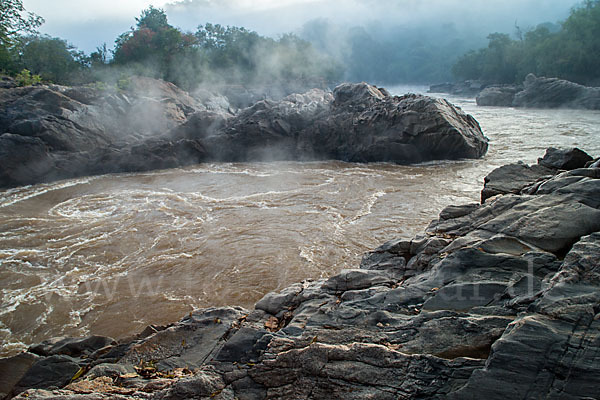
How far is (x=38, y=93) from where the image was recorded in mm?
15469

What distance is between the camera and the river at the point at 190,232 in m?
5.91

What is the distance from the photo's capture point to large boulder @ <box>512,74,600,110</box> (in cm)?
2464

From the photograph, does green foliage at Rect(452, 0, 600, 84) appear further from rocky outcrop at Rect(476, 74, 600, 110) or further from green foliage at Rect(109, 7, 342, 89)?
green foliage at Rect(109, 7, 342, 89)

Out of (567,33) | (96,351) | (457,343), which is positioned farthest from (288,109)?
(567,33)

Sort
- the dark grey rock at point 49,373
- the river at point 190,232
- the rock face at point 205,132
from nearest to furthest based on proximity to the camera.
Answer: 1. the dark grey rock at point 49,373
2. the river at point 190,232
3. the rock face at point 205,132

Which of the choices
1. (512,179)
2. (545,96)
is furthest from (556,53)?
(512,179)

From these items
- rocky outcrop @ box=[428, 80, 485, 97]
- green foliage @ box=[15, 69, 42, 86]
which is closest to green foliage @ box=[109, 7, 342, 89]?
green foliage @ box=[15, 69, 42, 86]

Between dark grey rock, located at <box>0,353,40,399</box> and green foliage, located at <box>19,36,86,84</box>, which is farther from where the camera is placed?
green foliage, located at <box>19,36,86,84</box>

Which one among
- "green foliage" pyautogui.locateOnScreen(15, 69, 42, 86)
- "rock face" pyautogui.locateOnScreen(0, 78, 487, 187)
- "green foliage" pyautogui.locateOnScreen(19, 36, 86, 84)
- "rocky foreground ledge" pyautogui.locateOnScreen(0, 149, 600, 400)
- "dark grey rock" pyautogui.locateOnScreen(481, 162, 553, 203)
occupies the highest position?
"green foliage" pyautogui.locateOnScreen(19, 36, 86, 84)

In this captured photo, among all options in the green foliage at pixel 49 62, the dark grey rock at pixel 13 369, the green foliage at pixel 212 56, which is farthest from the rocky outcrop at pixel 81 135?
the dark grey rock at pixel 13 369

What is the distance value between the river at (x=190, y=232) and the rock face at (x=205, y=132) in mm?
852

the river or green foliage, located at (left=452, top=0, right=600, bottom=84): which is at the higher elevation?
green foliage, located at (left=452, top=0, right=600, bottom=84)

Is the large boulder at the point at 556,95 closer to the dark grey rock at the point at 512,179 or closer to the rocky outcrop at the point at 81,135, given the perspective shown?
the dark grey rock at the point at 512,179

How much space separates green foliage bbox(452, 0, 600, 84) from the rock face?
87.3ft
